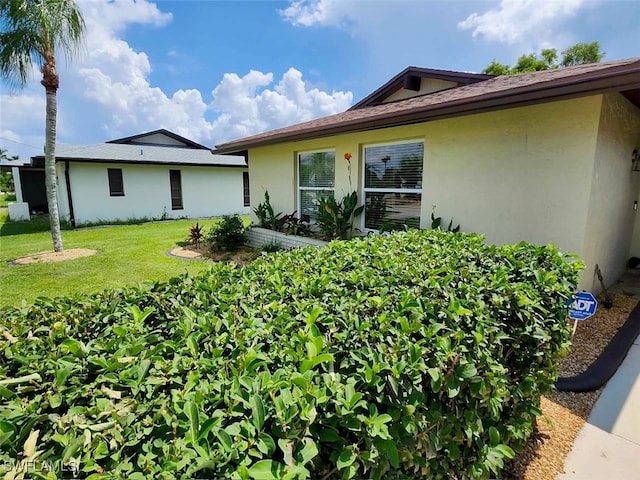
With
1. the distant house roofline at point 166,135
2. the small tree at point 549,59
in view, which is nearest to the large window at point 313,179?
the distant house roofline at point 166,135

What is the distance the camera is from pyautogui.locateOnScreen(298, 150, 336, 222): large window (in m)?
8.05

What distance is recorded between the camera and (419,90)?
341 inches

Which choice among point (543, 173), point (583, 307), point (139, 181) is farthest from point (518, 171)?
point (139, 181)

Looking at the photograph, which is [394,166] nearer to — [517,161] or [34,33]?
[517,161]

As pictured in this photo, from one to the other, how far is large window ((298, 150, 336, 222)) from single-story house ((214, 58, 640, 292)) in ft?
0.85

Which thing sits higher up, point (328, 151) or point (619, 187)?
point (328, 151)

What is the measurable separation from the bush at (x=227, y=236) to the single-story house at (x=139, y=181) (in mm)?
8577

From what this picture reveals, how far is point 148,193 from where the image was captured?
16328 millimetres

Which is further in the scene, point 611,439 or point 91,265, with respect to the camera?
point 91,265

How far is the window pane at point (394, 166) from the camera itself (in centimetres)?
626

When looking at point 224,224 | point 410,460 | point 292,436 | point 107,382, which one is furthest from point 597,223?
point 224,224

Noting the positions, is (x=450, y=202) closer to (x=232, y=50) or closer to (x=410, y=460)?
(x=410, y=460)

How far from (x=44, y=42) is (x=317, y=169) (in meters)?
7.38

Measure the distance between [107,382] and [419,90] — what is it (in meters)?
9.36
